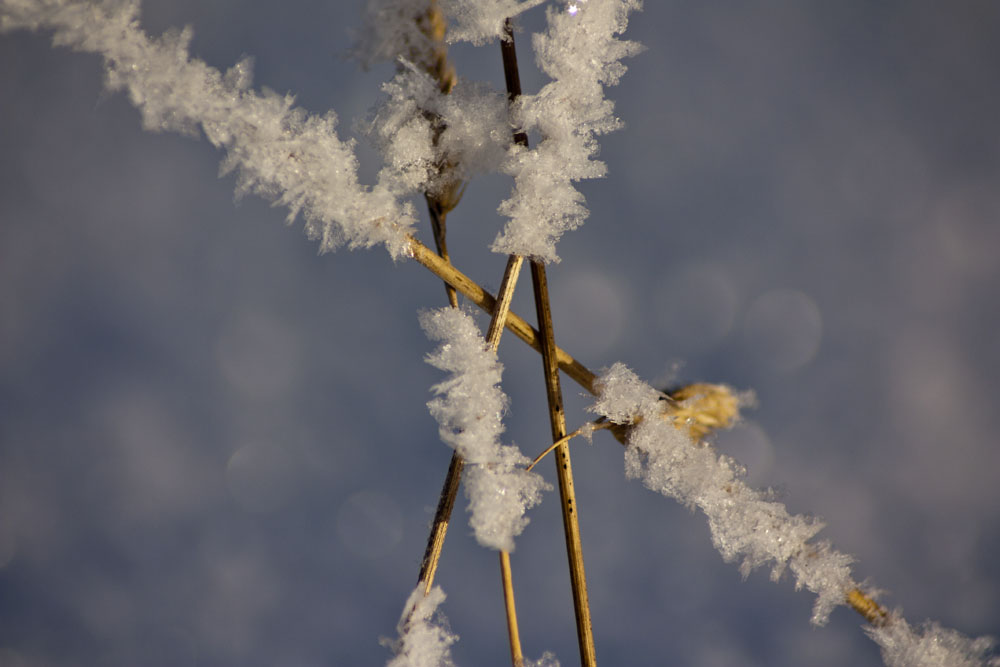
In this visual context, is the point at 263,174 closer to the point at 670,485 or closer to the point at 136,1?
the point at 136,1

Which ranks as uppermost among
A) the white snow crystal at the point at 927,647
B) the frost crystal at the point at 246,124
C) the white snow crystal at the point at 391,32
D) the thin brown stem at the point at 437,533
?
the white snow crystal at the point at 391,32

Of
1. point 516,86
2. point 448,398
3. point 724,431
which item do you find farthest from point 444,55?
point 724,431

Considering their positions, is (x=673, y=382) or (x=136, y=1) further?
(x=673, y=382)

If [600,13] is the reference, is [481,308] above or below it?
below

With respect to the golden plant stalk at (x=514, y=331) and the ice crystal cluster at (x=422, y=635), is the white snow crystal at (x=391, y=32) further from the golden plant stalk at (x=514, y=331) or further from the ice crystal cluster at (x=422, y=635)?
the ice crystal cluster at (x=422, y=635)

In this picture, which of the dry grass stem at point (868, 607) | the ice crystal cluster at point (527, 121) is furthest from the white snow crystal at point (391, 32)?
the dry grass stem at point (868, 607)
